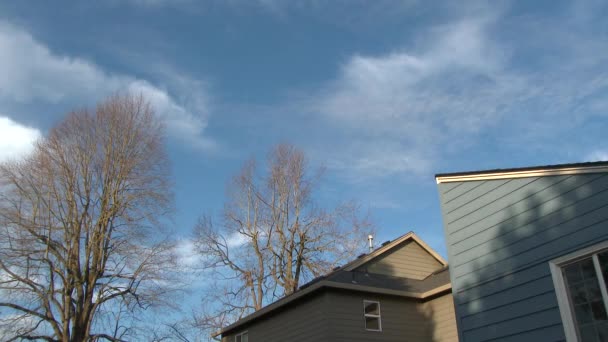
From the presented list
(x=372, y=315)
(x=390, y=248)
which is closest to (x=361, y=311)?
(x=372, y=315)

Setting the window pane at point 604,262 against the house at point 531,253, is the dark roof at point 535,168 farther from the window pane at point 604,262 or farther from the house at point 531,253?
the window pane at point 604,262

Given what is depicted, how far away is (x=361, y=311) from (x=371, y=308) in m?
0.46

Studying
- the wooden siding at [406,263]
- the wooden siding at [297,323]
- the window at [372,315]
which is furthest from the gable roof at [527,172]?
the wooden siding at [406,263]

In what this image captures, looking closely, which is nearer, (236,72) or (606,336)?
(606,336)

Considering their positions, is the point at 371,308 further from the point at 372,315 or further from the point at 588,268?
the point at 588,268

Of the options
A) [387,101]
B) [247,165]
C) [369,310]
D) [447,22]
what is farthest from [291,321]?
[247,165]

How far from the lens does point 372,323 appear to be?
1333 cm

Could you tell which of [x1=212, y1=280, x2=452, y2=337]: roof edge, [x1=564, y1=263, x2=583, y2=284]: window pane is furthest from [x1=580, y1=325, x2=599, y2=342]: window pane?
[x1=212, y1=280, x2=452, y2=337]: roof edge

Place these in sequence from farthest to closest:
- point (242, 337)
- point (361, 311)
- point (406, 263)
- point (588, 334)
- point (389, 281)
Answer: point (406, 263), point (242, 337), point (389, 281), point (361, 311), point (588, 334)

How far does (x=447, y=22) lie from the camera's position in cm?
1314

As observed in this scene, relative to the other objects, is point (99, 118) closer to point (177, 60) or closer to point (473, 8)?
point (177, 60)

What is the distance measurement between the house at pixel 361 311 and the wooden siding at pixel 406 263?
1.23ft

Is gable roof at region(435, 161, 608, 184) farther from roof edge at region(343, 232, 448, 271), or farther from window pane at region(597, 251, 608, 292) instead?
roof edge at region(343, 232, 448, 271)

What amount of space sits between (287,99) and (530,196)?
46.3 ft
